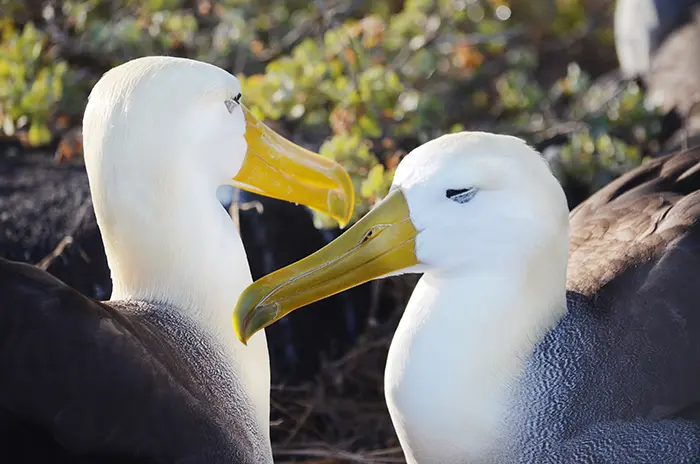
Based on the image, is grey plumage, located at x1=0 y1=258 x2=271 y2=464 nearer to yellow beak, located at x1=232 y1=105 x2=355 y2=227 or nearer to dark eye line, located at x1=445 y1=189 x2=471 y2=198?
yellow beak, located at x1=232 y1=105 x2=355 y2=227

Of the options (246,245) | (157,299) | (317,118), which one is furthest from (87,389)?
(317,118)

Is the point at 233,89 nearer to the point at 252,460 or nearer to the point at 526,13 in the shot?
the point at 252,460

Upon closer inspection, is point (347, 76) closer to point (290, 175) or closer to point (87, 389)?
point (290, 175)

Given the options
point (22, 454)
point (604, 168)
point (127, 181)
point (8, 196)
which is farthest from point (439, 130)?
point (22, 454)

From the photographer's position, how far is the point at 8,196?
4.46 metres

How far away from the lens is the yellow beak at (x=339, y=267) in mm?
2961

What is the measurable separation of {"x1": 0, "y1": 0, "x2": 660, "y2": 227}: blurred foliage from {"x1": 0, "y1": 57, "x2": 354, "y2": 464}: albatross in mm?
846

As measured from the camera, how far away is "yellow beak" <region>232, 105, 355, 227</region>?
337 centimetres

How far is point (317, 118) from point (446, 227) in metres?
2.10

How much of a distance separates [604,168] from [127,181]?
222 cm

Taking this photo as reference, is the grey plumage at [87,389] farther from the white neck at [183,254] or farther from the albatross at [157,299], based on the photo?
the white neck at [183,254]

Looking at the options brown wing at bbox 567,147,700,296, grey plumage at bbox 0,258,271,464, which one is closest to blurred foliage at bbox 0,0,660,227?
brown wing at bbox 567,147,700,296

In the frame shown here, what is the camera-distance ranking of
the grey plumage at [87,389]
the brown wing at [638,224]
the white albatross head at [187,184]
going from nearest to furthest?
the grey plumage at [87,389] → the white albatross head at [187,184] → the brown wing at [638,224]

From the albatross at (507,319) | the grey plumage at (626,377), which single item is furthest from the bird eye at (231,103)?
the grey plumage at (626,377)
